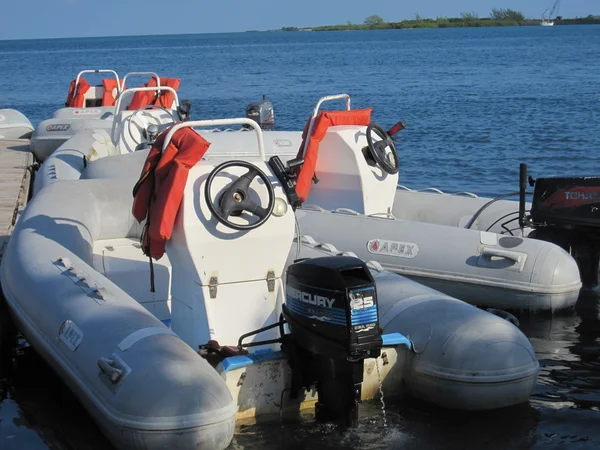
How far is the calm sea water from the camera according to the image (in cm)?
478

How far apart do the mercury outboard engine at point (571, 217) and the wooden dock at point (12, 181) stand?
3649 mm

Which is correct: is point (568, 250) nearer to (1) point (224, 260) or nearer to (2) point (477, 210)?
(2) point (477, 210)

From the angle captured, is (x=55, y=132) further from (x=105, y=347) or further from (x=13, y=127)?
(x=105, y=347)

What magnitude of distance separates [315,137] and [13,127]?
920cm

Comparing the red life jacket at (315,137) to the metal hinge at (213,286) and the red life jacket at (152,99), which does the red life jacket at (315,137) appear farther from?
the red life jacket at (152,99)

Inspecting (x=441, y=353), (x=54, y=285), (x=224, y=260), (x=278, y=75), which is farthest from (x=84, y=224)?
(x=278, y=75)

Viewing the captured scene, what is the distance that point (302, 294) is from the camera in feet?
14.7

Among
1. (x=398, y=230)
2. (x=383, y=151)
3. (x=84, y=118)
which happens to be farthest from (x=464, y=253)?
(x=84, y=118)

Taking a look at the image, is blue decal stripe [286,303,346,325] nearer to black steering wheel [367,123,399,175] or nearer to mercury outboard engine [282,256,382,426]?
mercury outboard engine [282,256,382,426]

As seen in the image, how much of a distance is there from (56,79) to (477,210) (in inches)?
1264

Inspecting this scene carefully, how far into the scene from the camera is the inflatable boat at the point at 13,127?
14797 millimetres

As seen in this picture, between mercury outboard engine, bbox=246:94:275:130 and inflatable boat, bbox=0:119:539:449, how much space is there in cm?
724

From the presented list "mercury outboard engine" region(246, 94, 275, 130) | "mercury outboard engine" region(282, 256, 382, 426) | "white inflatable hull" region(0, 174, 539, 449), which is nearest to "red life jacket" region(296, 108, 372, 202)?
"white inflatable hull" region(0, 174, 539, 449)

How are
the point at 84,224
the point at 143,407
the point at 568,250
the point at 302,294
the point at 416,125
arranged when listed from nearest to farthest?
the point at 143,407 → the point at 302,294 → the point at 84,224 → the point at 568,250 → the point at 416,125
